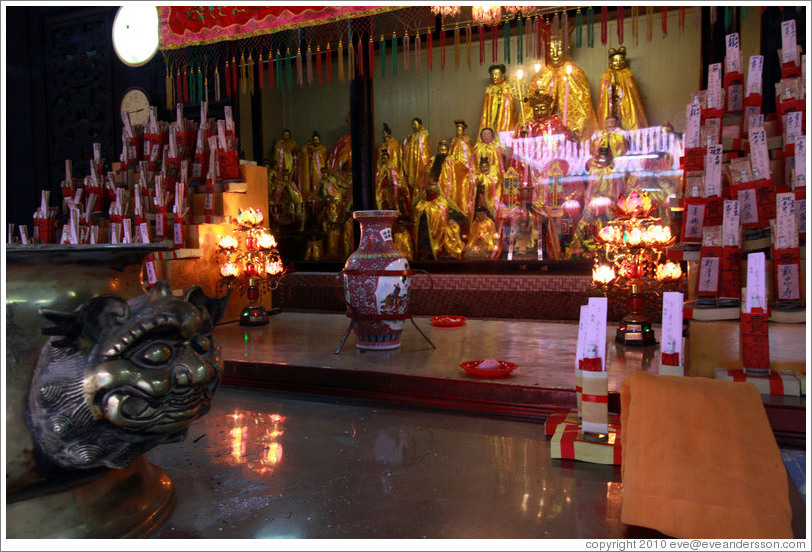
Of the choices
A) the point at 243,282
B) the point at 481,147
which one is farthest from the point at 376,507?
the point at 481,147

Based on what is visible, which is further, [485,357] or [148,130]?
[148,130]

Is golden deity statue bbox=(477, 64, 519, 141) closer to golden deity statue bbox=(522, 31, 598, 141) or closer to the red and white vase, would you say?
golden deity statue bbox=(522, 31, 598, 141)

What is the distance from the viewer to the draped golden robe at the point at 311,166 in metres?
8.80

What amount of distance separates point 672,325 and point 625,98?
5.56 meters

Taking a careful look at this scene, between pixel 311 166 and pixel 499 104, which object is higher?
pixel 499 104

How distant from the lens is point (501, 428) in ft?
9.47

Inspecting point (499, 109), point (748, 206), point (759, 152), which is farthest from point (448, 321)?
point (499, 109)

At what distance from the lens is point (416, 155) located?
830cm

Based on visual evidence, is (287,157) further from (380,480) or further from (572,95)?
(380,480)

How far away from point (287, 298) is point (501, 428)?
197 inches

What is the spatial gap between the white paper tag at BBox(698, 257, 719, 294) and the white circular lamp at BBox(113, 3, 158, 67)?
19.3 ft

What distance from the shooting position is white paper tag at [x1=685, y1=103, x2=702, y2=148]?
3.43 meters

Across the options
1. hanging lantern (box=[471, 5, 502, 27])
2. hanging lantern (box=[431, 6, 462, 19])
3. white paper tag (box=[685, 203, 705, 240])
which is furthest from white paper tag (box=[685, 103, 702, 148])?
hanging lantern (box=[431, 6, 462, 19])

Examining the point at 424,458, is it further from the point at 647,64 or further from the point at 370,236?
the point at 647,64
